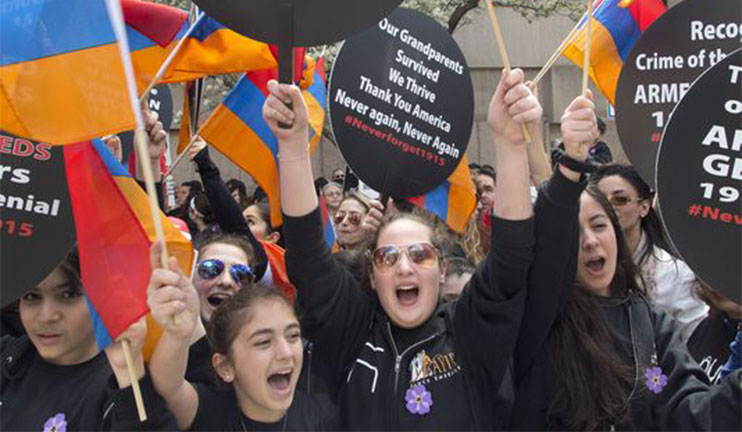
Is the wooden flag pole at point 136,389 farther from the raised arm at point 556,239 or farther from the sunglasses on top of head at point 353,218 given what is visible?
the sunglasses on top of head at point 353,218

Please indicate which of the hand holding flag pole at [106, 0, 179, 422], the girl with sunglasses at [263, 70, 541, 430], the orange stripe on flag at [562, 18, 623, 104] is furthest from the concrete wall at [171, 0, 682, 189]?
the hand holding flag pole at [106, 0, 179, 422]

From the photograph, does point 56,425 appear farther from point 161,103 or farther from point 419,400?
point 161,103

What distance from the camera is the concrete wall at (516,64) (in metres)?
16.8

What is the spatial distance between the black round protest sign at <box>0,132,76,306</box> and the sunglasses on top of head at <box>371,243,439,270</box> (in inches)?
40.1

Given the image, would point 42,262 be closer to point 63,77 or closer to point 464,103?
point 63,77

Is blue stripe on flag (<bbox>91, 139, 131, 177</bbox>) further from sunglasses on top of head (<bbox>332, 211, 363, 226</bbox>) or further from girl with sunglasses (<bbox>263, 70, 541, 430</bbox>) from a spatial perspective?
sunglasses on top of head (<bbox>332, 211, 363, 226</bbox>)

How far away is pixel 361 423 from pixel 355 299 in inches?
16.8

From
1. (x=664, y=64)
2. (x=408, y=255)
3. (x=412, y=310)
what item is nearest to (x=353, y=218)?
(x=664, y=64)

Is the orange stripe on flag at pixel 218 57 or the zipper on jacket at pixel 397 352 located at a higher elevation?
the orange stripe on flag at pixel 218 57

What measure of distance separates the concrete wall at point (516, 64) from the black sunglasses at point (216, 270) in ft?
41.4

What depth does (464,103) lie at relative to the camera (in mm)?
4609

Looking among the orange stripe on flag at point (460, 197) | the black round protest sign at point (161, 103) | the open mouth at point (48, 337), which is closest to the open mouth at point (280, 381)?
the open mouth at point (48, 337)

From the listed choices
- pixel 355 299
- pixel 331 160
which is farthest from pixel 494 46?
pixel 355 299

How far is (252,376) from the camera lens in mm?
2912
